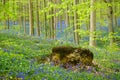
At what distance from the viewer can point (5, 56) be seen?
27.2 feet

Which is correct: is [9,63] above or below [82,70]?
above

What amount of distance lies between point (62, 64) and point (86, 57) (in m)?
1.11

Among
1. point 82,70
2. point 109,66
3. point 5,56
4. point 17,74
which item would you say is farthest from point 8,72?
point 109,66

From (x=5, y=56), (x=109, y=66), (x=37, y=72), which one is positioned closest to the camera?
(x=37, y=72)

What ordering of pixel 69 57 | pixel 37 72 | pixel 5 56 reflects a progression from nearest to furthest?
pixel 37 72
pixel 5 56
pixel 69 57

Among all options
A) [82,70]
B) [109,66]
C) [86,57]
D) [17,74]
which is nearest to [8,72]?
[17,74]

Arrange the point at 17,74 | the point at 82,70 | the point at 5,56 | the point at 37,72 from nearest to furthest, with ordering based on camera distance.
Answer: the point at 17,74 < the point at 37,72 < the point at 5,56 < the point at 82,70

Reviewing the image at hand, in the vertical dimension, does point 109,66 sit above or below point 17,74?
below

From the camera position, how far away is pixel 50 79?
7.14 metres

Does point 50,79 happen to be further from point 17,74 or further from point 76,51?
point 76,51

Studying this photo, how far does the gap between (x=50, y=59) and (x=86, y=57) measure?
162cm

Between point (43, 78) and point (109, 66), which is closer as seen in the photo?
point (43, 78)

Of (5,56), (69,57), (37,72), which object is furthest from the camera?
(69,57)

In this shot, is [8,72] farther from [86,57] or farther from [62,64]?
[86,57]
